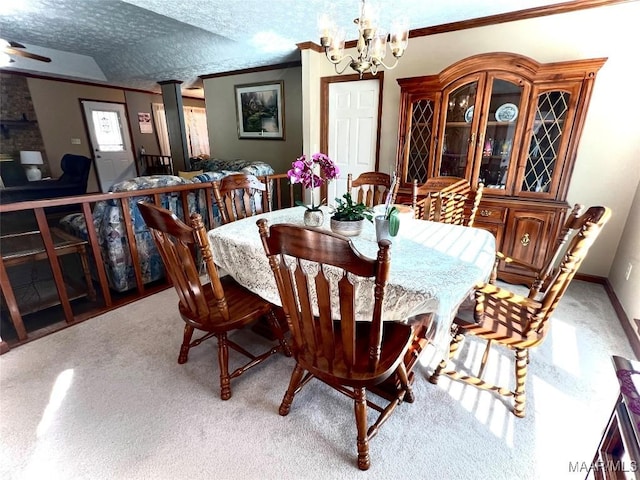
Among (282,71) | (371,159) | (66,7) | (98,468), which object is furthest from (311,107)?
(98,468)

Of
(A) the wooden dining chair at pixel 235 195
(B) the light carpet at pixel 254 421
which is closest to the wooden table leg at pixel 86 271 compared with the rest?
(B) the light carpet at pixel 254 421

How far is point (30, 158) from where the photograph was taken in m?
5.88

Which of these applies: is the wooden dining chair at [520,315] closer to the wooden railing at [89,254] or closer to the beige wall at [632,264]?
the beige wall at [632,264]

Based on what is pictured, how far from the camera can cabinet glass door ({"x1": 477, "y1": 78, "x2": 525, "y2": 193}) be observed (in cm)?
261

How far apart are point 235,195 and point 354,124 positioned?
212 centimetres

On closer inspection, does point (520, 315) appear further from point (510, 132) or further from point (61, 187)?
point (61, 187)

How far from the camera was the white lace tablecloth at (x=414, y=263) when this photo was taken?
45.6 inches

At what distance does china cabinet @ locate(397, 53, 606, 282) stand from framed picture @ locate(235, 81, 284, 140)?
8.52 ft

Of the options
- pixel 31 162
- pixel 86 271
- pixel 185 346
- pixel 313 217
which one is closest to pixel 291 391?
pixel 185 346

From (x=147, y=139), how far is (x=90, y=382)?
7824 millimetres

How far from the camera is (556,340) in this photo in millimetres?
2053

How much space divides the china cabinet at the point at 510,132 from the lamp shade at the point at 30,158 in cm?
700

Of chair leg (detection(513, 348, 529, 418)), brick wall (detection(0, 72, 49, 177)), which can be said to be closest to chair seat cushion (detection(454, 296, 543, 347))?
chair leg (detection(513, 348, 529, 418))

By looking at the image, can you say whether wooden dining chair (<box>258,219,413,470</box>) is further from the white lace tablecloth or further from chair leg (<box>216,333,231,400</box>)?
chair leg (<box>216,333,231,400</box>)
